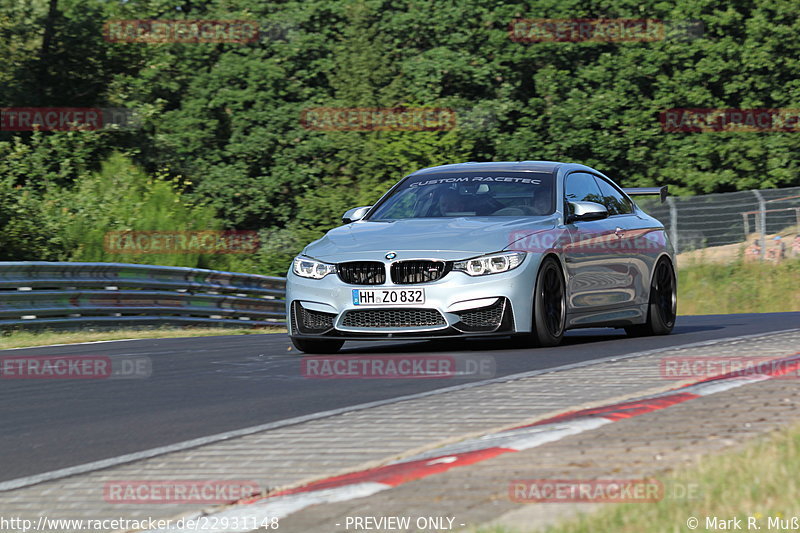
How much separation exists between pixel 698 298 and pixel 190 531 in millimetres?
25858

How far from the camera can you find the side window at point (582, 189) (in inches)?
449

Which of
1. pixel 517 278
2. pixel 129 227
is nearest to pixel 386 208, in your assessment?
pixel 517 278

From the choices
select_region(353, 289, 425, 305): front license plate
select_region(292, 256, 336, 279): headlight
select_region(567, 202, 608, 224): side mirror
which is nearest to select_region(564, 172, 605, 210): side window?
select_region(567, 202, 608, 224): side mirror

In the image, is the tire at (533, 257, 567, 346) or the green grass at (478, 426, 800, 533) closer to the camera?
the green grass at (478, 426, 800, 533)

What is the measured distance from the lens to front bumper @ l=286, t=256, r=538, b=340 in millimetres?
9820

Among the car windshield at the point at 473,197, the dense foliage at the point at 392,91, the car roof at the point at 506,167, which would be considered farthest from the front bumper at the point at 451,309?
the dense foliage at the point at 392,91

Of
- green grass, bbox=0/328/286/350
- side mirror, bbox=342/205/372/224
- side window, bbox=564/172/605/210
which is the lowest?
green grass, bbox=0/328/286/350

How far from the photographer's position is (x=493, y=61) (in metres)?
40.9

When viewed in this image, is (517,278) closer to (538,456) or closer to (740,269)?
(538,456)

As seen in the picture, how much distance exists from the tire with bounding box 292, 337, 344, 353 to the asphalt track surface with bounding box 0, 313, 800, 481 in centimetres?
10

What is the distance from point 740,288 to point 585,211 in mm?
18496

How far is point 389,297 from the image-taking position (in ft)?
32.4

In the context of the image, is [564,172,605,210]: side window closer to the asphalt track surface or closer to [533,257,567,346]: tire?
[533,257,567,346]: tire

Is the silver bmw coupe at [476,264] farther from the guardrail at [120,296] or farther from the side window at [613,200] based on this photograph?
the guardrail at [120,296]
